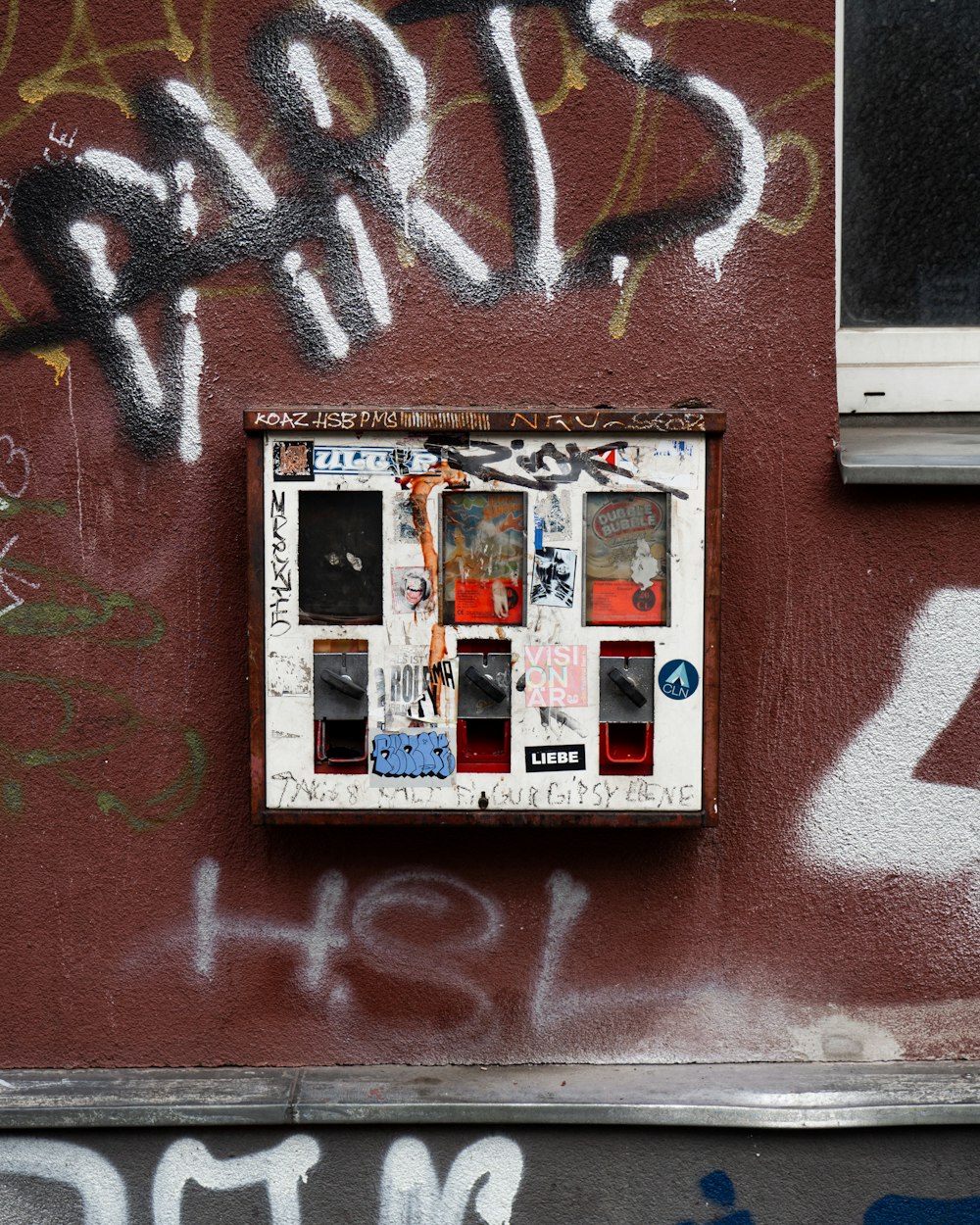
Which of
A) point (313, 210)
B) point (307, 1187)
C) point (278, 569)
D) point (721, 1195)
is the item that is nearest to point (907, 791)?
point (721, 1195)

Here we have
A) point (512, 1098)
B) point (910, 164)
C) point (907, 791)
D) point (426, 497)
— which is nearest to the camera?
point (426, 497)

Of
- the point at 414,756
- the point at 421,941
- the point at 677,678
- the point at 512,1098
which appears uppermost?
the point at 677,678

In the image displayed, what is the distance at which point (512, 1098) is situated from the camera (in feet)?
9.36

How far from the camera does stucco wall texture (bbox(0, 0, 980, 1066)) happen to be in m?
2.89

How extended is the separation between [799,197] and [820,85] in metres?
0.26

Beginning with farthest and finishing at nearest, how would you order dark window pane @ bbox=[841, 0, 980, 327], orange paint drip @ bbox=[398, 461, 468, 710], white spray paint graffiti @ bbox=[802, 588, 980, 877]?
1. dark window pane @ bbox=[841, 0, 980, 327]
2. white spray paint graffiti @ bbox=[802, 588, 980, 877]
3. orange paint drip @ bbox=[398, 461, 468, 710]

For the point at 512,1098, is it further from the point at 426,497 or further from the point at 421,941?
the point at 426,497

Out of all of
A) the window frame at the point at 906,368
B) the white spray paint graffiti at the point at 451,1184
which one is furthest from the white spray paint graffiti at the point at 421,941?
the window frame at the point at 906,368

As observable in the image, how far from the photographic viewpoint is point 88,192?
9.55 ft

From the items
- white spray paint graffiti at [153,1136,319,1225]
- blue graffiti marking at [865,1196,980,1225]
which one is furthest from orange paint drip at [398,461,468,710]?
blue graffiti marking at [865,1196,980,1225]

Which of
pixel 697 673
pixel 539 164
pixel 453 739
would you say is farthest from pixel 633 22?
pixel 453 739

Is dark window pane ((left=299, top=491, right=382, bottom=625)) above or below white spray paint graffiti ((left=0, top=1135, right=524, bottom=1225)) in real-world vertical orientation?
above

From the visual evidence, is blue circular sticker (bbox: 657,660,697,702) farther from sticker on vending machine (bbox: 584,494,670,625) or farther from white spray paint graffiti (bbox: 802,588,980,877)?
white spray paint graffiti (bbox: 802,588,980,877)

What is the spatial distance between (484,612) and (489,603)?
2 centimetres
